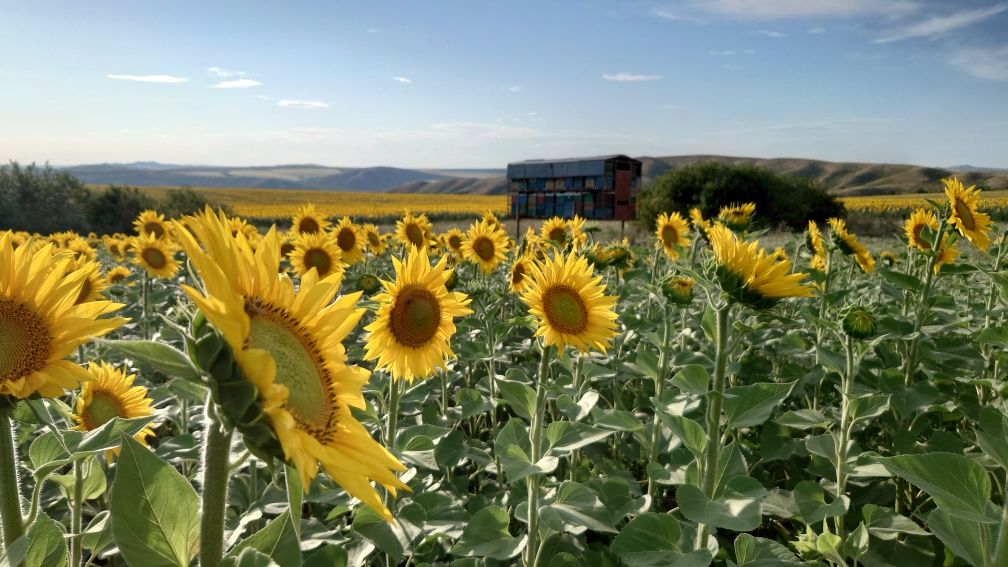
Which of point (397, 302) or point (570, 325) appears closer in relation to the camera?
point (397, 302)

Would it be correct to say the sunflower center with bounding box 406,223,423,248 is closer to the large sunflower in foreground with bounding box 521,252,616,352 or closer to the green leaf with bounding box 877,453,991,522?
the large sunflower in foreground with bounding box 521,252,616,352

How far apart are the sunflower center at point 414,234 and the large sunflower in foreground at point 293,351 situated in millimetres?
5412

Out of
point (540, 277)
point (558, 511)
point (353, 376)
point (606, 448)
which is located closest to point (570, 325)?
point (540, 277)

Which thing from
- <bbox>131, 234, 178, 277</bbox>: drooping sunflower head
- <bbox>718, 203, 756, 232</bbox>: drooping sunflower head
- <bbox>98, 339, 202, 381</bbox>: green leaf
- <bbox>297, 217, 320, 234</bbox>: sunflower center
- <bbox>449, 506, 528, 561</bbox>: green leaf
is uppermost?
<bbox>718, 203, 756, 232</bbox>: drooping sunflower head

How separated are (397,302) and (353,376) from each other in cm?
158

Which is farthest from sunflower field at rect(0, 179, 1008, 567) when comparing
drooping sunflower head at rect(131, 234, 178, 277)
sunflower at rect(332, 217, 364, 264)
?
sunflower at rect(332, 217, 364, 264)

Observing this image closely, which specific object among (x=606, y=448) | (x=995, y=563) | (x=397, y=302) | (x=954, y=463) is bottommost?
(x=606, y=448)

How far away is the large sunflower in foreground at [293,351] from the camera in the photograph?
81 cm

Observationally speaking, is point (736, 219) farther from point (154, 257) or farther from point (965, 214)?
point (154, 257)

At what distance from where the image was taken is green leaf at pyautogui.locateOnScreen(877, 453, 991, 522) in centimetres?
148

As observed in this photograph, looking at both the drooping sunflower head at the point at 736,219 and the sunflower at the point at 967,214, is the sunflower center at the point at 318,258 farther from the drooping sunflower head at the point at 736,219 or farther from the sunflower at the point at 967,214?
the sunflower at the point at 967,214

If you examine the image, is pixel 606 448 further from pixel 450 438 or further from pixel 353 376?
pixel 353 376

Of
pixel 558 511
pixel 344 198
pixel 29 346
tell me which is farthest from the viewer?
pixel 344 198

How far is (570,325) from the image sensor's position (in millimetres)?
2959
